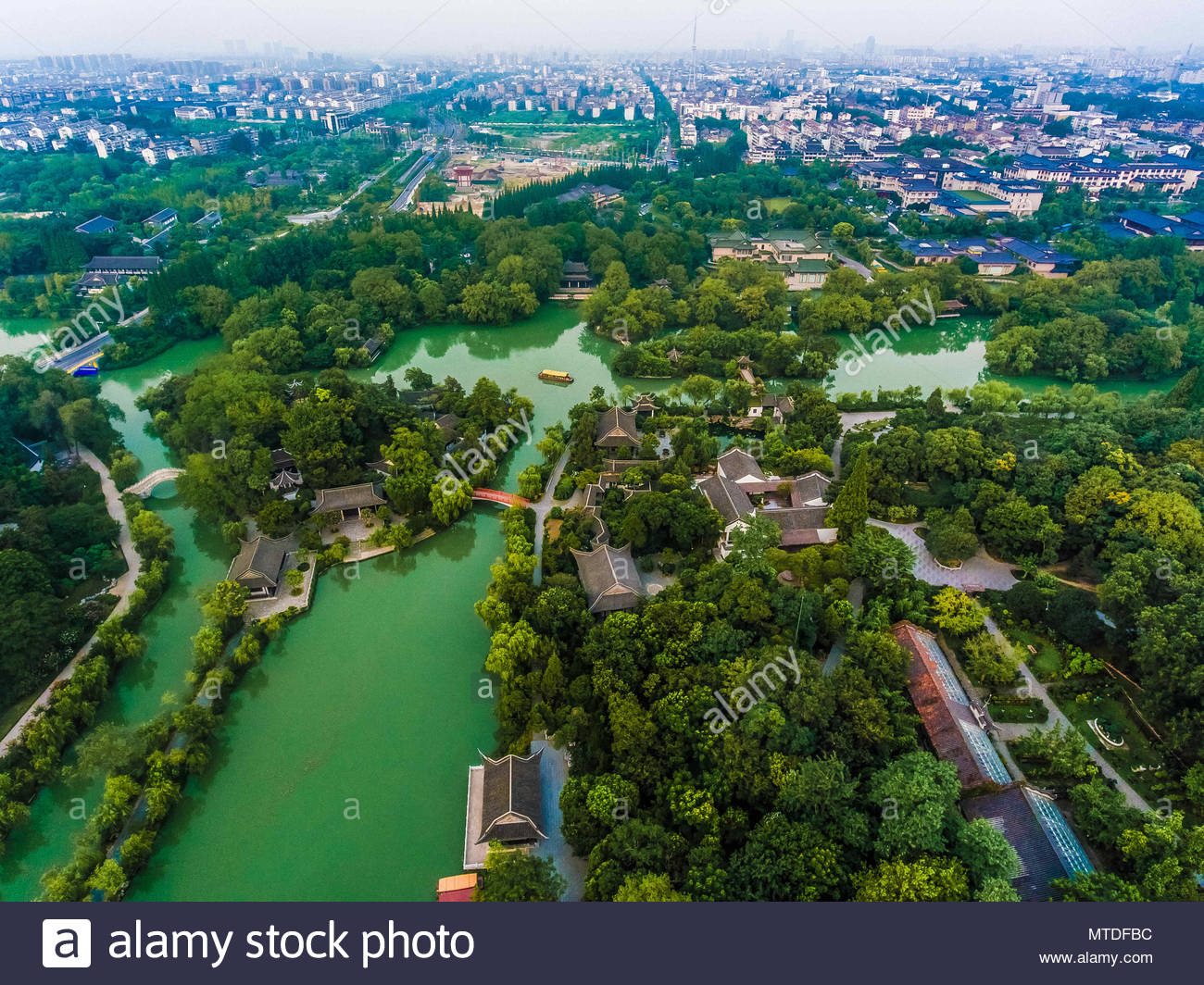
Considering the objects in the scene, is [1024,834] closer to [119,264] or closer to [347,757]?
[347,757]

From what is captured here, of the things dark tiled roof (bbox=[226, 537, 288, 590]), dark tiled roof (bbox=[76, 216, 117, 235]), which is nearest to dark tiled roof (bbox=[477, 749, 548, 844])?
dark tiled roof (bbox=[226, 537, 288, 590])

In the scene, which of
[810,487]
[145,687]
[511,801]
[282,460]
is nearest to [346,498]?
[282,460]

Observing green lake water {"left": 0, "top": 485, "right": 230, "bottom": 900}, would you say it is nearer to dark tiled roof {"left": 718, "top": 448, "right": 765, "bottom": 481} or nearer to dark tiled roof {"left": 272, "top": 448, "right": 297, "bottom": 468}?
dark tiled roof {"left": 272, "top": 448, "right": 297, "bottom": 468}

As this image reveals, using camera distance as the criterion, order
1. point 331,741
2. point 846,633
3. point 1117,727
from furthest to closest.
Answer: point 846,633 → point 331,741 → point 1117,727

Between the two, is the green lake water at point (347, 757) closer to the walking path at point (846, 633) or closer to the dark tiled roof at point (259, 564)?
the dark tiled roof at point (259, 564)

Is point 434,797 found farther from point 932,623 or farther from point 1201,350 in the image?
point 1201,350
